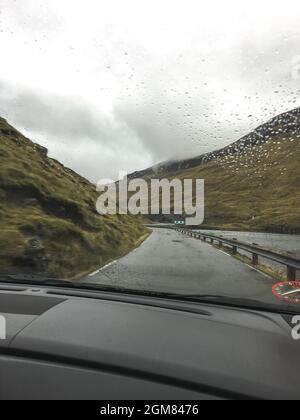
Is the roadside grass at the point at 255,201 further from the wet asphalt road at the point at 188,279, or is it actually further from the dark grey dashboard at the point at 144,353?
the dark grey dashboard at the point at 144,353

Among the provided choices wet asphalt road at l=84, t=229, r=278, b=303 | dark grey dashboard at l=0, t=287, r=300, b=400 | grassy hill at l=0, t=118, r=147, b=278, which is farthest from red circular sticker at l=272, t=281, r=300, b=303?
grassy hill at l=0, t=118, r=147, b=278

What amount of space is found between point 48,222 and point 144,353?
2206 centimetres

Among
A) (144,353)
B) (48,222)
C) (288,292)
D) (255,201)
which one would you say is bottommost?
(144,353)

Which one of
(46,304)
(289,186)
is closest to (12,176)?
(46,304)

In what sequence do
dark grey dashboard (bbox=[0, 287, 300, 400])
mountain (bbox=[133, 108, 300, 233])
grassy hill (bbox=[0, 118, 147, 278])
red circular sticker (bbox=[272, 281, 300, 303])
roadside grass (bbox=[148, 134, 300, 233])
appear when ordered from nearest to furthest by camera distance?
1. dark grey dashboard (bbox=[0, 287, 300, 400])
2. red circular sticker (bbox=[272, 281, 300, 303])
3. grassy hill (bbox=[0, 118, 147, 278])
4. mountain (bbox=[133, 108, 300, 233])
5. roadside grass (bbox=[148, 134, 300, 233])

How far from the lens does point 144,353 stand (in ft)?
11.9

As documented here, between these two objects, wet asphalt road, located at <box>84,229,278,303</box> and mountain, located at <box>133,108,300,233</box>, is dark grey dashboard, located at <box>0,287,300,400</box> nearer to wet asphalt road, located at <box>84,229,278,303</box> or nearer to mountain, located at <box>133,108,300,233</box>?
wet asphalt road, located at <box>84,229,278,303</box>

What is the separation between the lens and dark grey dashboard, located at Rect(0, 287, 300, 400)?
125 inches

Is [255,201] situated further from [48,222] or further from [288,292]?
[288,292]

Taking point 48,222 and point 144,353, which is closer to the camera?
point 144,353

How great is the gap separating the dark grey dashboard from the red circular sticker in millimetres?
635

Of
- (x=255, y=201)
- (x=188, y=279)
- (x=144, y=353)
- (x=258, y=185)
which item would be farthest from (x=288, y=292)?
(x=255, y=201)
